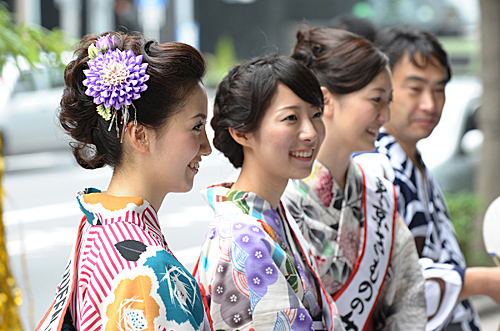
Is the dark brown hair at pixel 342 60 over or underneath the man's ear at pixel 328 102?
over

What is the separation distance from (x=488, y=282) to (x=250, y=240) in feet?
2.95

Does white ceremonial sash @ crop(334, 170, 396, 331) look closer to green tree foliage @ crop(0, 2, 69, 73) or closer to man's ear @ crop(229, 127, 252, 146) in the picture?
man's ear @ crop(229, 127, 252, 146)

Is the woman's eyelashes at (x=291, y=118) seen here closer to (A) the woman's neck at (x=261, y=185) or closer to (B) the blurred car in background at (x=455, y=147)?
(A) the woman's neck at (x=261, y=185)

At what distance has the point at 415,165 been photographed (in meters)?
2.50

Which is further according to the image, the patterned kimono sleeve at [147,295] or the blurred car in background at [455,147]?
the blurred car in background at [455,147]

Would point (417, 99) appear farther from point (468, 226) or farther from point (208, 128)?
point (208, 128)

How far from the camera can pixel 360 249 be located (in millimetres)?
1979

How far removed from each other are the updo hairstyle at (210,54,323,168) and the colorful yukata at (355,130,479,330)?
736 mm

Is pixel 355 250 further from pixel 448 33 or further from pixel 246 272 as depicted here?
pixel 448 33

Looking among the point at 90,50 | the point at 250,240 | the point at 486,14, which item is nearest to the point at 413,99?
the point at 250,240

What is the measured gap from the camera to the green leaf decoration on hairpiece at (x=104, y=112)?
1375mm

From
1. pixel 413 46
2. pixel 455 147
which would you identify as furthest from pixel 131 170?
pixel 455 147

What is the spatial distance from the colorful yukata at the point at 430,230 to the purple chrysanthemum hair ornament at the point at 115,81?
3.82 feet

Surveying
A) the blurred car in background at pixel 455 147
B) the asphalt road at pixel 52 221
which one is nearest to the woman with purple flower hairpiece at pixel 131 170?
the asphalt road at pixel 52 221
